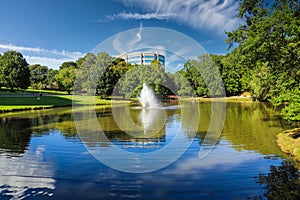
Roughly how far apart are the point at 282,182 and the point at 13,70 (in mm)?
73463

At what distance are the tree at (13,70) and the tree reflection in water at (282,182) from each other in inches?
2863

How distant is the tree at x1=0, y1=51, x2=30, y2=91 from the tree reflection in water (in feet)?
239

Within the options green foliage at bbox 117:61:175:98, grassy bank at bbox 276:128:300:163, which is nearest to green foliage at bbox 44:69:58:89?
green foliage at bbox 117:61:175:98

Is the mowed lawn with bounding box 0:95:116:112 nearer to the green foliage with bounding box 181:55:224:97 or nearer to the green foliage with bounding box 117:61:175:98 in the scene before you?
the green foliage with bounding box 117:61:175:98

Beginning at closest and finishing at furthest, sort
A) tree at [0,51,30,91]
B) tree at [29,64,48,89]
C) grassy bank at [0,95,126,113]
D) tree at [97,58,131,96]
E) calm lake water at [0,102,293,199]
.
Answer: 1. calm lake water at [0,102,293,199]
2. grassy bank at [0,95,126,113]
3. tree at [97,58,131,96]
4. tree at [0,51,30,91]
5. tree at [29,64,48,89]

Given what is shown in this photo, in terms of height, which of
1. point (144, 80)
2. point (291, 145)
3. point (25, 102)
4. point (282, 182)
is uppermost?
point (144, 80)

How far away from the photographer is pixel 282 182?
743cm

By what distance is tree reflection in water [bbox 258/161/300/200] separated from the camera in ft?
21.6

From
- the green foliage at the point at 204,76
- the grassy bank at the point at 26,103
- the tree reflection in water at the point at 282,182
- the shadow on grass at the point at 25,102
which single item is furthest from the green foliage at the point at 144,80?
the tree reflection in water at the point at 282,182

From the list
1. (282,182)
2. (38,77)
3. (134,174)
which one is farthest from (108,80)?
(282,182)

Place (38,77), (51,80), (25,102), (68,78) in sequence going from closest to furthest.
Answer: (25,102) → (68,78) → (51,80) → (38,77)

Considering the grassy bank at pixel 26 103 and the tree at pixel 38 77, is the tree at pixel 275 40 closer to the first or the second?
the grassy bank at pixel 26 103

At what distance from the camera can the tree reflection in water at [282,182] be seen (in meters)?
6.60

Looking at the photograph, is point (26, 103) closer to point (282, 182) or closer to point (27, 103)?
point (27, 103)
